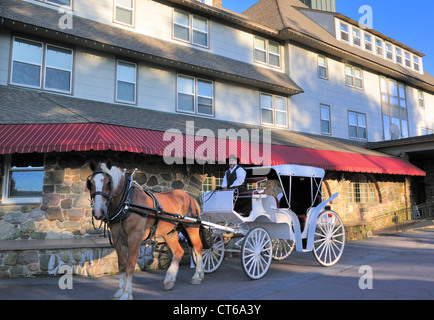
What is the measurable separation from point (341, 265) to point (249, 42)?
12.1 meters

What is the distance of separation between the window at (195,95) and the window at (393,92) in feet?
46.0

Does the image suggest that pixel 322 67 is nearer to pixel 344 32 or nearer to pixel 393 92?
pixel 344 32

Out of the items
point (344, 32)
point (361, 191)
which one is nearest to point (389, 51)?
point (344, 32)

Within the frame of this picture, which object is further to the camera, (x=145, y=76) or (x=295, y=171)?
(x=145, y=76)

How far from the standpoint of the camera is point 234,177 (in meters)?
7.71

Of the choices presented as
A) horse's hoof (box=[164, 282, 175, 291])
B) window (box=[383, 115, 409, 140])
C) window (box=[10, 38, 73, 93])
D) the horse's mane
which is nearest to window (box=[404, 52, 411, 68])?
window (box=[383, 115, 409, 140])

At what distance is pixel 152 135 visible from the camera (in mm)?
10336

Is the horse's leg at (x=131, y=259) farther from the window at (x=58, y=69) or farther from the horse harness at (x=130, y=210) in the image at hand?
the window at (x=58, y=69)

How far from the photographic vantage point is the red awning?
8297mm

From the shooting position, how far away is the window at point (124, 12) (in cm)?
1319

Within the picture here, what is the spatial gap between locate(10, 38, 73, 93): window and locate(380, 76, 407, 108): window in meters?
19.8

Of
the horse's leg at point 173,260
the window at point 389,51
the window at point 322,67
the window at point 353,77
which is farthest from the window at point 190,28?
the window at point 389,51
